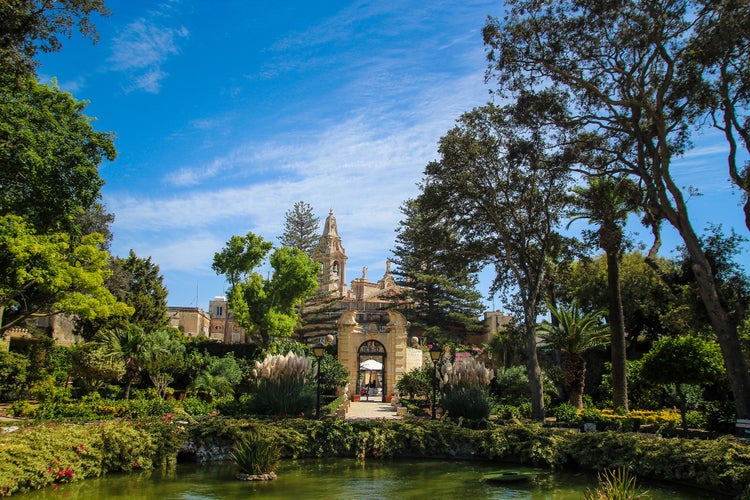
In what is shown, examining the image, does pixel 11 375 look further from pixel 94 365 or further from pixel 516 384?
pixel 516 384

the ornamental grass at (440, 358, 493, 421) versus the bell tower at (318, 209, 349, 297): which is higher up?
the bell tower at (318, 209, 349, 297)

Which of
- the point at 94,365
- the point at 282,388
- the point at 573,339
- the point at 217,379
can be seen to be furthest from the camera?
the point at 573,339

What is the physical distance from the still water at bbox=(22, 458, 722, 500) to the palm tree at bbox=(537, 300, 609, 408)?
1243cm

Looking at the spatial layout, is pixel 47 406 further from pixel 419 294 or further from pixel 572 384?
pixel 419 294

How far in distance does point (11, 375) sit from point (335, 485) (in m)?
18.2

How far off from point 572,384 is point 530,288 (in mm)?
6404

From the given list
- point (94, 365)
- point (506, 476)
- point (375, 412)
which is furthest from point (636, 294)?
point (94, 365)

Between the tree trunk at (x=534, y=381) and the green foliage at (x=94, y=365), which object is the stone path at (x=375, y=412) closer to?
the tree trunk at (x=534, y=381)

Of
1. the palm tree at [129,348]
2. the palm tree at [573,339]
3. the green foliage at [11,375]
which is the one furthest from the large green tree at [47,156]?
the palm tree at [573,339]

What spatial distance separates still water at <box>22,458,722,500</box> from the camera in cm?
974

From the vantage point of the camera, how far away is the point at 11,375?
74.4 ft

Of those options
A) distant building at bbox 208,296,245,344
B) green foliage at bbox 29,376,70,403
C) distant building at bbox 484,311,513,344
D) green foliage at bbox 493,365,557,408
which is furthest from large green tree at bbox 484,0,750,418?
distant building at bbox 208,296,245,344

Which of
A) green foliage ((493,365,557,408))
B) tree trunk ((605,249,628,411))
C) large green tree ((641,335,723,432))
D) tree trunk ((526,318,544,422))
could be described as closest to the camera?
large green tree ((641,335,723,432))

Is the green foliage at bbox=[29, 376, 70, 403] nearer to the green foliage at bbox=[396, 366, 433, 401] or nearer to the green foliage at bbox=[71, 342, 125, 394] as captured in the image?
the green foliage at bbox=[71, 342, 125, 394]
